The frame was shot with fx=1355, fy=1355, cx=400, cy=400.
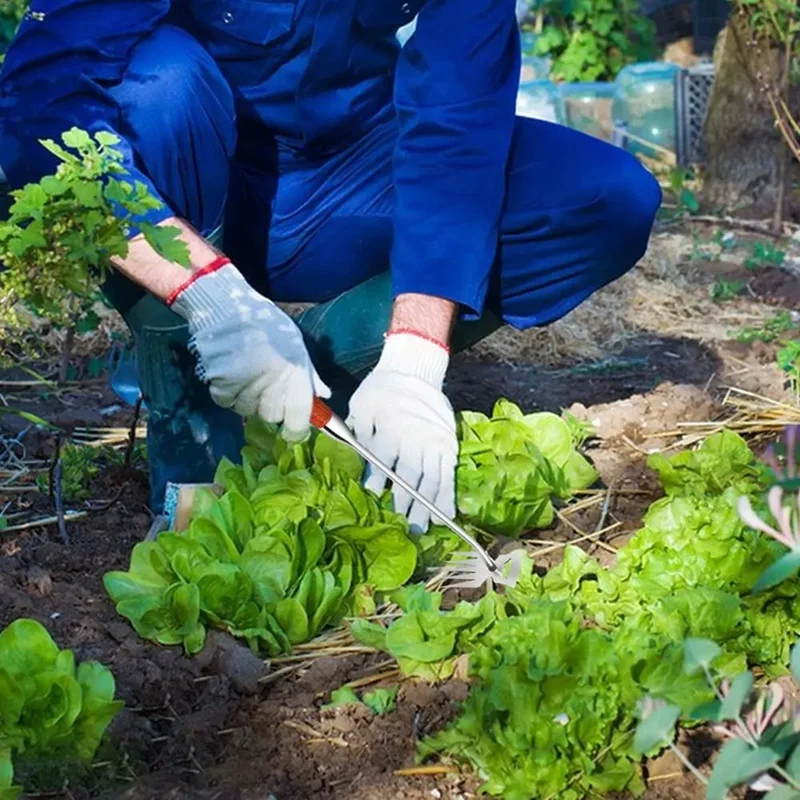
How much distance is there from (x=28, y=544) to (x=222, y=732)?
734 millimetres

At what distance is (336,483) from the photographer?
2041mm

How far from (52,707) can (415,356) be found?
87 cm

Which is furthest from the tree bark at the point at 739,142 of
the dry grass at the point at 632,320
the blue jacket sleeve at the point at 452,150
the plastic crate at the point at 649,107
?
the blue jacket sleeve at the point at 452,150

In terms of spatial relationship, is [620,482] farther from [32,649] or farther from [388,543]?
[32,649]

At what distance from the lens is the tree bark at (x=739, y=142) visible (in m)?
5.00

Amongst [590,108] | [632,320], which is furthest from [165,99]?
[590,108]

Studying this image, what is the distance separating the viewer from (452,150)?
2320 mm

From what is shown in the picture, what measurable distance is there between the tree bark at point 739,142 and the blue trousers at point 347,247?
263 centimetres

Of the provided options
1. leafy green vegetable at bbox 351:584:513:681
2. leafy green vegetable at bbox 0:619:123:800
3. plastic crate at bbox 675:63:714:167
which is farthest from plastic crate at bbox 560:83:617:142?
leafy green vegetable at bbox 0:619:123:800

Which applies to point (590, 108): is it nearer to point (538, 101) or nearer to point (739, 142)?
point (538, 101)

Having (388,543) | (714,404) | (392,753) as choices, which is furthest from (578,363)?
(392,753)

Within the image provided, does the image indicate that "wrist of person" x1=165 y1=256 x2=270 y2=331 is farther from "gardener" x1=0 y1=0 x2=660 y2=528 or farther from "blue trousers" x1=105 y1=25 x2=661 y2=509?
"blue trousers" x1=105 y1=25 x2=661 y2=509

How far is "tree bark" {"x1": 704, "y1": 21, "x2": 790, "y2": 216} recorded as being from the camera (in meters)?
5.00

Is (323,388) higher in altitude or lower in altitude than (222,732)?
higher
